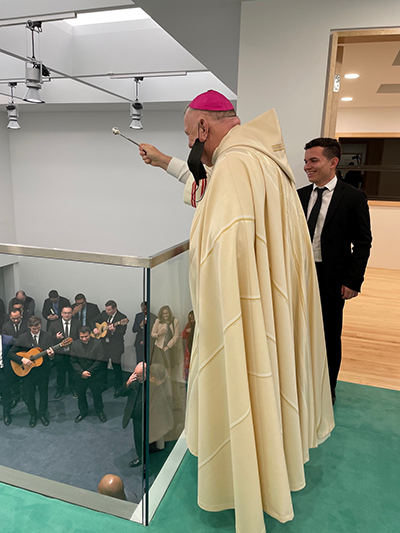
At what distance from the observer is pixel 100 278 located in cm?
134

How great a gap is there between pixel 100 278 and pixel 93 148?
24.5 feet

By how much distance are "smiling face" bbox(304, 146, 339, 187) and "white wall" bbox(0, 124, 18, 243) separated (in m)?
7.98

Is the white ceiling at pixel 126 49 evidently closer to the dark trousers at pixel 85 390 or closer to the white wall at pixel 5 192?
the dark trousers at pixel 85 390

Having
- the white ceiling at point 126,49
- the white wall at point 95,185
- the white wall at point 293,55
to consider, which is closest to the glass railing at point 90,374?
the white wall at point 293,55

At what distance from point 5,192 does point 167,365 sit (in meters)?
8.52

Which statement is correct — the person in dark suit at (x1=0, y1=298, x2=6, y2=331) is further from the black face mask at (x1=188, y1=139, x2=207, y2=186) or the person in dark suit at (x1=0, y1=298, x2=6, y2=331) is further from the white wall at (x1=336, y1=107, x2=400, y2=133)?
the white wall at (x1=336, y1=107, x2=400, y2=133)

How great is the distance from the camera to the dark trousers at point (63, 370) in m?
1.43

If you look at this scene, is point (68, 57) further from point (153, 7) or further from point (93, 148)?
point (93, 148)

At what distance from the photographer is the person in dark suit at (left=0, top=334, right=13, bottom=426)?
1.52 meters

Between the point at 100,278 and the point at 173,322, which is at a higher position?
the point at 100,278

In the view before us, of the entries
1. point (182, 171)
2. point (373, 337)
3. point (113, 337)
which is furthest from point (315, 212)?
point (373, 337)

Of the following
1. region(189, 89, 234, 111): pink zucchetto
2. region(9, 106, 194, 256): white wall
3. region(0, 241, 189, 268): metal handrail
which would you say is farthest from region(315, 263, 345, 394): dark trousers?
region(9, 106, 194, 256): white wall

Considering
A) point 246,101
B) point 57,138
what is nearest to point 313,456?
point 246,101

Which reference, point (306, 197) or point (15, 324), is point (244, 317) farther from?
point (306, 197)
